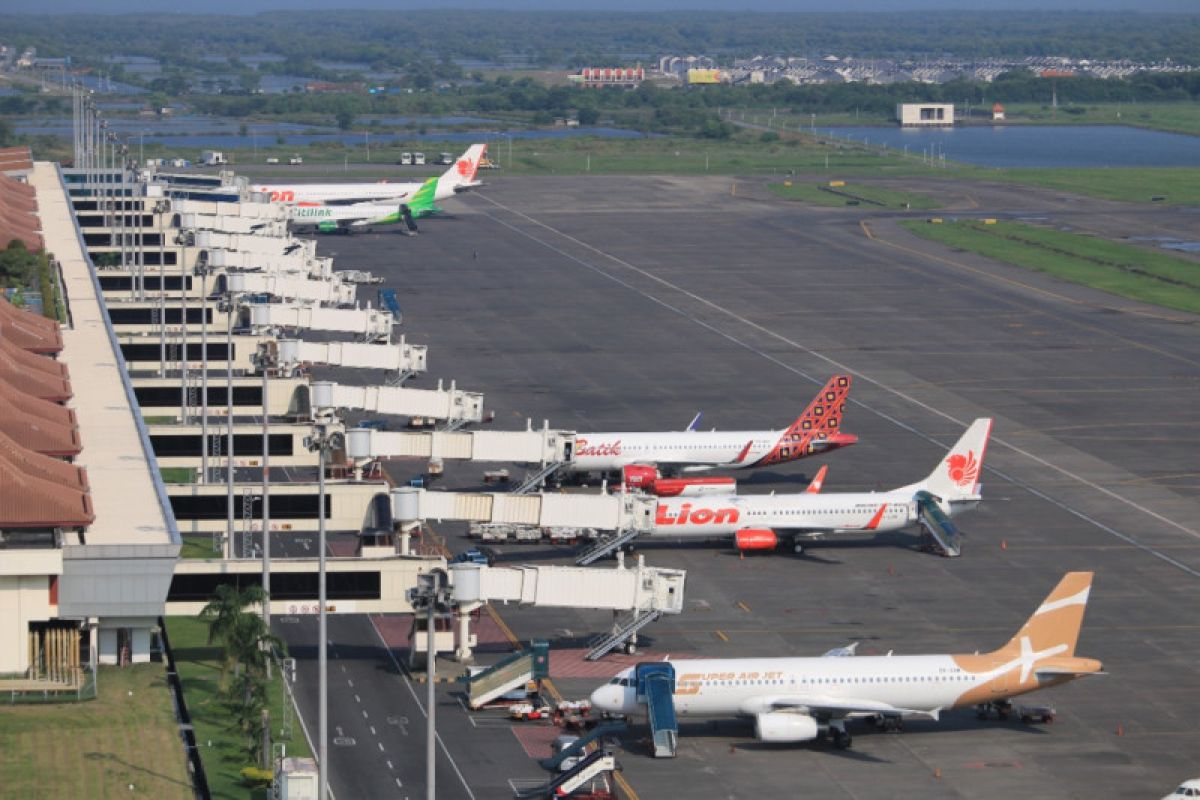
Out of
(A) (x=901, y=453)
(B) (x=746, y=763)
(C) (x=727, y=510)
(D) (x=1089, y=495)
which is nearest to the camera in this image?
(B) (x=746, y=763)

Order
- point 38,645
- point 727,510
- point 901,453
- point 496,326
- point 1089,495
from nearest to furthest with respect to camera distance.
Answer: point 38,645 < point 727,510 < point 1089,495 < point 901,453 < point 496,326

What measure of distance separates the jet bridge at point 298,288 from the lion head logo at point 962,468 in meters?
74.5

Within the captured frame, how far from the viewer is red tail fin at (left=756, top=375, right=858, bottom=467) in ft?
394

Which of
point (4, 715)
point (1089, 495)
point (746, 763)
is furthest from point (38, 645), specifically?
point (1089, 495)

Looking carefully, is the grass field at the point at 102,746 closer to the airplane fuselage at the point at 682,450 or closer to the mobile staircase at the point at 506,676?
the mobile staircase at the point at 506,676

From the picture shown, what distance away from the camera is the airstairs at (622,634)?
8706 cm

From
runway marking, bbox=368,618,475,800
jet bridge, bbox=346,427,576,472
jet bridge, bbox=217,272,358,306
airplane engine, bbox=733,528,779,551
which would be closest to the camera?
runway marking, bbox=368,618,475,800

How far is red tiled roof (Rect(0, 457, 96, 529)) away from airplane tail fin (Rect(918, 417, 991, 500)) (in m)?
44.3

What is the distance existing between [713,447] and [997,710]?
4131cm

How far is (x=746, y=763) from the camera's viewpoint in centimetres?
7550

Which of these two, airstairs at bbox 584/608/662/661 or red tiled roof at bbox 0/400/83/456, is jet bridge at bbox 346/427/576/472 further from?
airstairs at bbox 584/608/662/661

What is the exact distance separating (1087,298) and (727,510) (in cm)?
9862

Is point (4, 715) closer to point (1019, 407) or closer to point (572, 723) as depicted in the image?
point (572, 723)

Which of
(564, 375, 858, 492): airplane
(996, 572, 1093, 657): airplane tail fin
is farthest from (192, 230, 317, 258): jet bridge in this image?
(996, 572, 1093, 657): airplane tail fin
